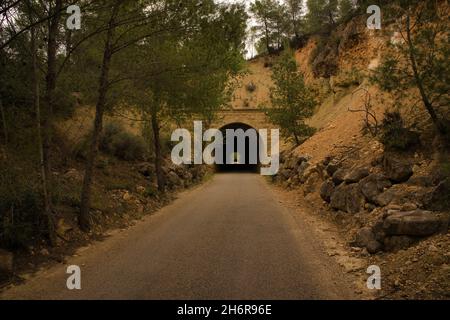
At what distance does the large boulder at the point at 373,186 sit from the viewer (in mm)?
9812

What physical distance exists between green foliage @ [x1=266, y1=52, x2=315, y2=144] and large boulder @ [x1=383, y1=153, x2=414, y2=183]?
1311cm

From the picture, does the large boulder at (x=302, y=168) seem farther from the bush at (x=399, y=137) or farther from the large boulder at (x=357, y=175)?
the bush at (x=399, y=137)

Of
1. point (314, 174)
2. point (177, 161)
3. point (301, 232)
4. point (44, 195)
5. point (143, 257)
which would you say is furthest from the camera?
point (177, 161)

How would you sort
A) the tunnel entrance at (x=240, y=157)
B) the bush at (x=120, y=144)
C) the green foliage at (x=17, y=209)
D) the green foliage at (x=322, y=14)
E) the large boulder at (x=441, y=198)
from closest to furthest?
the large boulder at (x=441, y=198) < the green foliage at (x=17, y=209) < the bush at (x=120, y=144) < the green foliage at (x=322, y=14) < the tunnel entrance at (x=240, y=157)

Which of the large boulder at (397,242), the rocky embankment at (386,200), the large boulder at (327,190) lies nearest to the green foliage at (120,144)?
the rocky embankment at (386,200)

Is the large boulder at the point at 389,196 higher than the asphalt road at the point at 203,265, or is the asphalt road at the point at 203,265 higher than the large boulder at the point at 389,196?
the large boulder at the point at 389,196

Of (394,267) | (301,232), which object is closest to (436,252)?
(394,267)

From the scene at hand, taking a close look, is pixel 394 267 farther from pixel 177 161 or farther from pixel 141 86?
pixel 177 161

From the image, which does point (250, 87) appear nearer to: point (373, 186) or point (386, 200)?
point (373, 186)

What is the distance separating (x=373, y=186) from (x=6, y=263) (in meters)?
8.38

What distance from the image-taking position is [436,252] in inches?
249

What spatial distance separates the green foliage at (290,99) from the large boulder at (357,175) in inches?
483

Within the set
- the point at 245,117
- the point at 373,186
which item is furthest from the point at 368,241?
the point at 245,117
